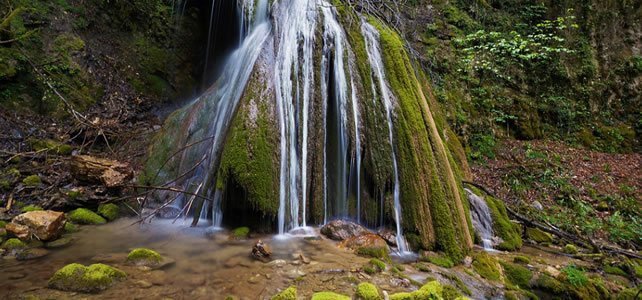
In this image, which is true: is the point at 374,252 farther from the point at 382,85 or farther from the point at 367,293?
the point at 382,85

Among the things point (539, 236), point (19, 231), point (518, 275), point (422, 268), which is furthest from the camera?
point (539, 236)

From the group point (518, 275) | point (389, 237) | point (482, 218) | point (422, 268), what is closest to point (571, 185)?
point (482, 218)

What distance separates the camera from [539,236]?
5594 mm

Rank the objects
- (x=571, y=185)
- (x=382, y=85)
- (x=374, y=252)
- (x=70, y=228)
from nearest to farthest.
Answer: (x=374, y=252)
(x=70, y=228)
(x=382, y=85)
(x=571, y=185)

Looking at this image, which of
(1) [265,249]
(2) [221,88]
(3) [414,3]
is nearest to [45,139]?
(2) [221,88]

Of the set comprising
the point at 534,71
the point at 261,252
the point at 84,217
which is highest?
the point at 534,71

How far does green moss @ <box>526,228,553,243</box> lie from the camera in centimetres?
552

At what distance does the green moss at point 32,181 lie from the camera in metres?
4.72

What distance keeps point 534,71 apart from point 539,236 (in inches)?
363

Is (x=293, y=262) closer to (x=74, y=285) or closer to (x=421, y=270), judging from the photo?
(x=421, y=270)

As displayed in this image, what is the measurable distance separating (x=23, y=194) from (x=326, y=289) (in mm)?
5436

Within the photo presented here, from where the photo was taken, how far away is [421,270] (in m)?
3.41

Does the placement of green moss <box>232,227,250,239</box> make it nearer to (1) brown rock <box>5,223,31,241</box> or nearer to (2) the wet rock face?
(2) the wet rock face

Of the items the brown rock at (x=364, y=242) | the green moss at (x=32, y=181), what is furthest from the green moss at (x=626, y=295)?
the green moss at (x=32, y=181)
